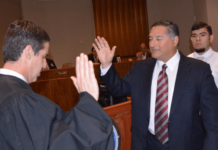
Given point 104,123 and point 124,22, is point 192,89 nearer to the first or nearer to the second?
point 104,123

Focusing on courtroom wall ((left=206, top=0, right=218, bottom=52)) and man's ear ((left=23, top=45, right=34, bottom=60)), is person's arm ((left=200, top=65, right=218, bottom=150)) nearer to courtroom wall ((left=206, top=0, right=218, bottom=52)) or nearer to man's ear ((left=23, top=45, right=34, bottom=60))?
man's ear ((left=23, top=45, right=34, bottom=60))

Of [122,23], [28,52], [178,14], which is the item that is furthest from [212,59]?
[122,23]

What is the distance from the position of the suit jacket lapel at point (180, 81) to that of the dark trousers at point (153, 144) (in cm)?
28

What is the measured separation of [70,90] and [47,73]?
0.70m

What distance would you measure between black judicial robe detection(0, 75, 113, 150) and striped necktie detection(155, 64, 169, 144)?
0.95 metres

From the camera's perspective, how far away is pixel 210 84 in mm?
1870

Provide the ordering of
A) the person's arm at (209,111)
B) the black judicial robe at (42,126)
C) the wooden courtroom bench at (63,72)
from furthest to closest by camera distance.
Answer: the wooden courtroom bench at (63,72) < the person's arm at (209,111) < the black judicial robe at (42,126)

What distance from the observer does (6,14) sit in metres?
8.38

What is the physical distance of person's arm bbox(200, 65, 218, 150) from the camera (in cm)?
175

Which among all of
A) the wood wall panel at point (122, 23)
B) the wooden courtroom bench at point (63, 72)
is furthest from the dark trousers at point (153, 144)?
the wood wall panel at point (122, 23)

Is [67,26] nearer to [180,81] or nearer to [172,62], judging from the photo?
[172,62]

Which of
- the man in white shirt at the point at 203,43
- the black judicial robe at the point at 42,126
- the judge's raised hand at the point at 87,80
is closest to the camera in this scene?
the black judicial robe at the point at 42,126

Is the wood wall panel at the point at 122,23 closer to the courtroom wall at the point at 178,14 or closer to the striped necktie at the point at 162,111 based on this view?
the courtroom wall at the point at 178,14

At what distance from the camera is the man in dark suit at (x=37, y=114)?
0.98m
